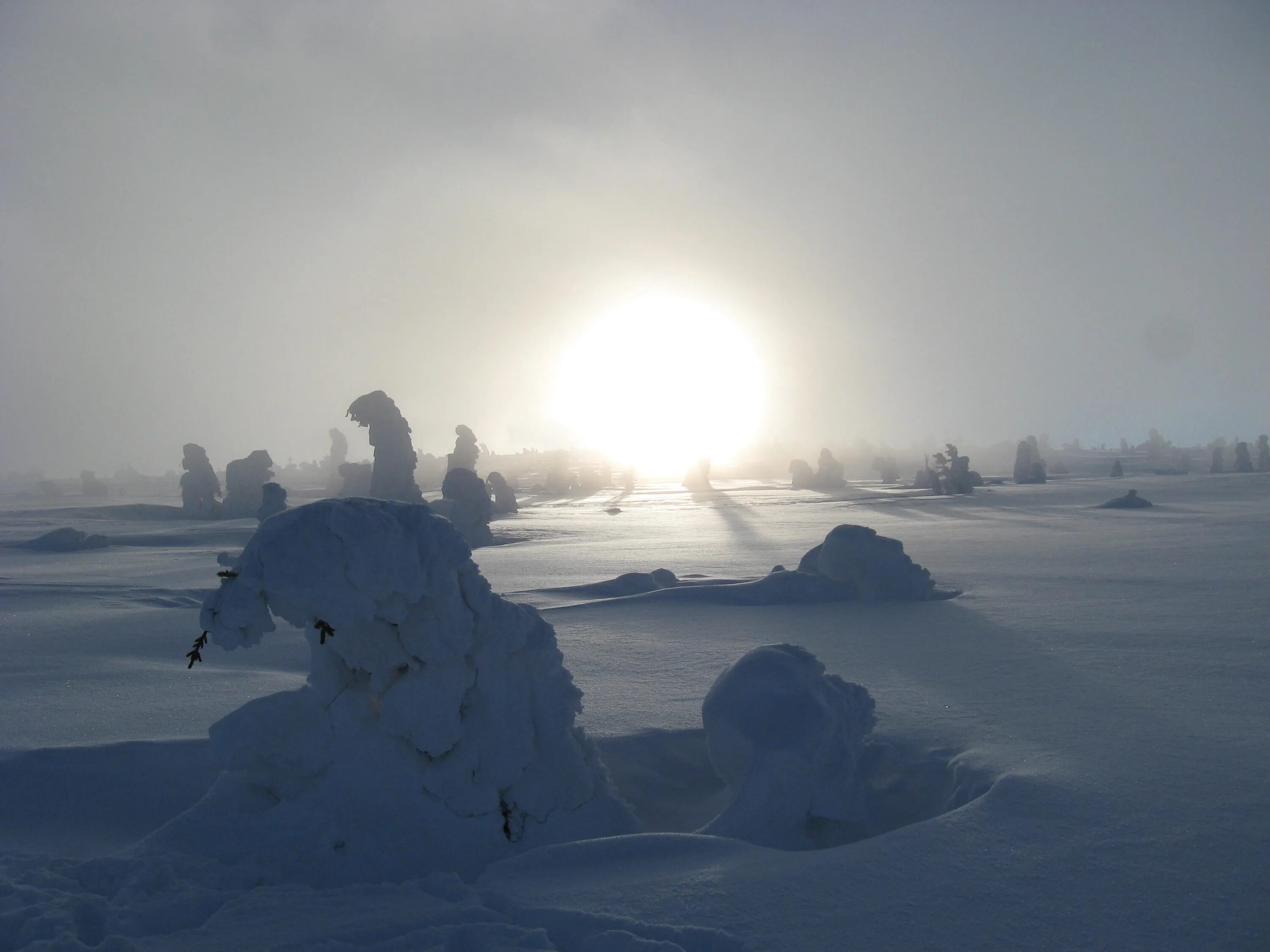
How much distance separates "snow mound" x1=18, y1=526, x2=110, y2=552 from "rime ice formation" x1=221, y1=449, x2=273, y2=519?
38.0ft

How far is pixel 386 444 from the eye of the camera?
2416 centimetres

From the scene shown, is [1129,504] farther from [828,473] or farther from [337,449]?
[337,449]

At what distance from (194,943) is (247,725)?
4.16ft

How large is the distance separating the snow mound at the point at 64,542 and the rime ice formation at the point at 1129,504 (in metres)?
32.7

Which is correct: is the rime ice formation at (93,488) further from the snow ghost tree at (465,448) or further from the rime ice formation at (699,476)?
the rime ice formation at (699,476)

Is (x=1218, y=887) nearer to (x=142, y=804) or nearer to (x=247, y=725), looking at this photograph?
(x=247, y=725)

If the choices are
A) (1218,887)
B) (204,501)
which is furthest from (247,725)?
(204,501)

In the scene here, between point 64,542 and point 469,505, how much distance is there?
10.7 m

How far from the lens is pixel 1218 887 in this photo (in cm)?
298

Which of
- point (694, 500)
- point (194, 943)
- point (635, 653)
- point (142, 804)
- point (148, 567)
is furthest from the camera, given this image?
point (694, 500)

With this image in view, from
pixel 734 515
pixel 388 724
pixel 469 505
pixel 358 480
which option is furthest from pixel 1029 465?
pixel 388 724

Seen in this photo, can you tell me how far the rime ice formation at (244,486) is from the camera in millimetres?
32000

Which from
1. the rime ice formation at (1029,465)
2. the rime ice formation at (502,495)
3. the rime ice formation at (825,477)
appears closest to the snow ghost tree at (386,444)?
the rime ice formation at (502,495)

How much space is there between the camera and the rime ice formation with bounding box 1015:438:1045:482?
4666 centimetres
